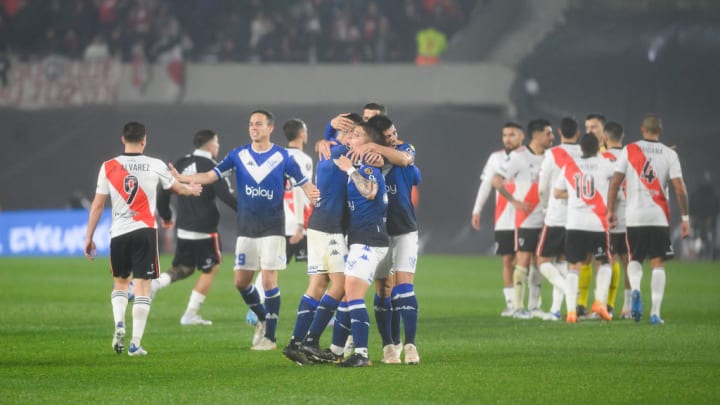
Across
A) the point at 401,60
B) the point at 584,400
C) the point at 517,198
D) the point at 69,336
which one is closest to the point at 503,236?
the point at 517,198

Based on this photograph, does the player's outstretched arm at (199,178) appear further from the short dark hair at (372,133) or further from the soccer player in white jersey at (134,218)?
the short dark hair at (372,133)

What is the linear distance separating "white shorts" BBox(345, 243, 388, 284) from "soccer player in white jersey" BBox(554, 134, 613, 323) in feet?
17.1

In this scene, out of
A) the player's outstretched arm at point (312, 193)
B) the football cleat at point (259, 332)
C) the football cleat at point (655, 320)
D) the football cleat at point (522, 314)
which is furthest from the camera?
the football cleat at point (522, 314)

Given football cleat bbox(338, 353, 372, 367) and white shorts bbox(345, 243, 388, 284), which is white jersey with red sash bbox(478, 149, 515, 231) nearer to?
white shorts bbox(345, 243, 388, 284)

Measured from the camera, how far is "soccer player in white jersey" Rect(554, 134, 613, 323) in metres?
15.0

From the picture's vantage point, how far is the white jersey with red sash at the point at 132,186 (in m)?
11.3

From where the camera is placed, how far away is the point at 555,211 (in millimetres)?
15602

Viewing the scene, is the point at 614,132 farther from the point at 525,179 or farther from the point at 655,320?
the point at 655,320

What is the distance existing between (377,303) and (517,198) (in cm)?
Answer: 592

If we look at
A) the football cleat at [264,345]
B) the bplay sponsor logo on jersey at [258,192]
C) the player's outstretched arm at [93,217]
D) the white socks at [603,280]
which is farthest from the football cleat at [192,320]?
the white socks at [603,280]

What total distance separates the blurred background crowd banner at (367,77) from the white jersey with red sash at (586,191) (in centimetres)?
1500

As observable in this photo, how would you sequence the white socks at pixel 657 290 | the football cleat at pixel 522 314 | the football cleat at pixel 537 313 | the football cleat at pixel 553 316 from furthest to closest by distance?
1. the football cleat at pixel 522 314
2. the football cleat at pixel 537 313
3. the football cleat at pixel 553 316
4. the white socks at pixel 657 290

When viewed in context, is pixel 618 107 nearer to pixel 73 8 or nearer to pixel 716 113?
pixel 716 113

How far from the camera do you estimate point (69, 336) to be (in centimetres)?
1309
